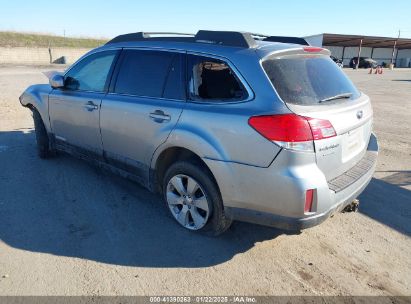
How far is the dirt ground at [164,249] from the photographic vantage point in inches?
113

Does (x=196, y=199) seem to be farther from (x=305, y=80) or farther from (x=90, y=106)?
(x=90, y=106)

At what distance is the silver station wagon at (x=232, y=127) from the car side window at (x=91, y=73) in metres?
0.03

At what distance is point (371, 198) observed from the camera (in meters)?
4.47

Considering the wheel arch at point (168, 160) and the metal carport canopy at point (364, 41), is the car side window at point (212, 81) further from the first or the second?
the metal carport canopy at point (364, 41)

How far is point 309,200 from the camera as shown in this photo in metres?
2.77

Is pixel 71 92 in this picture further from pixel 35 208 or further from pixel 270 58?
pixel 270 58

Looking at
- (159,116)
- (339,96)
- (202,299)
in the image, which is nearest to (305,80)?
(339,96)

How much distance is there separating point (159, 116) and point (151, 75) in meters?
0.53

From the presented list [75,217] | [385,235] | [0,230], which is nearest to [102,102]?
[75,217]

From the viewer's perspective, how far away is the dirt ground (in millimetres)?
2881

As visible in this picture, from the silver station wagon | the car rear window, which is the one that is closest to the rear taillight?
the silver station wagon

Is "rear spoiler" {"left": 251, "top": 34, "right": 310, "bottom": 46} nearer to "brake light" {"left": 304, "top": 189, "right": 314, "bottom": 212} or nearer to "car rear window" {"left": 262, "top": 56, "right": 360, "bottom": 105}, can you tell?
"car rear window" {"left": 262, "top": 56, "right": 360, "bottom": 105}

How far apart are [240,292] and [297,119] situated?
1.41m

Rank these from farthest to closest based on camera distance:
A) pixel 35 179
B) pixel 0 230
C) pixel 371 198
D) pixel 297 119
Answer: pixel 35 179
pixel 371 198
pixel 0 230
pixel 297 119
